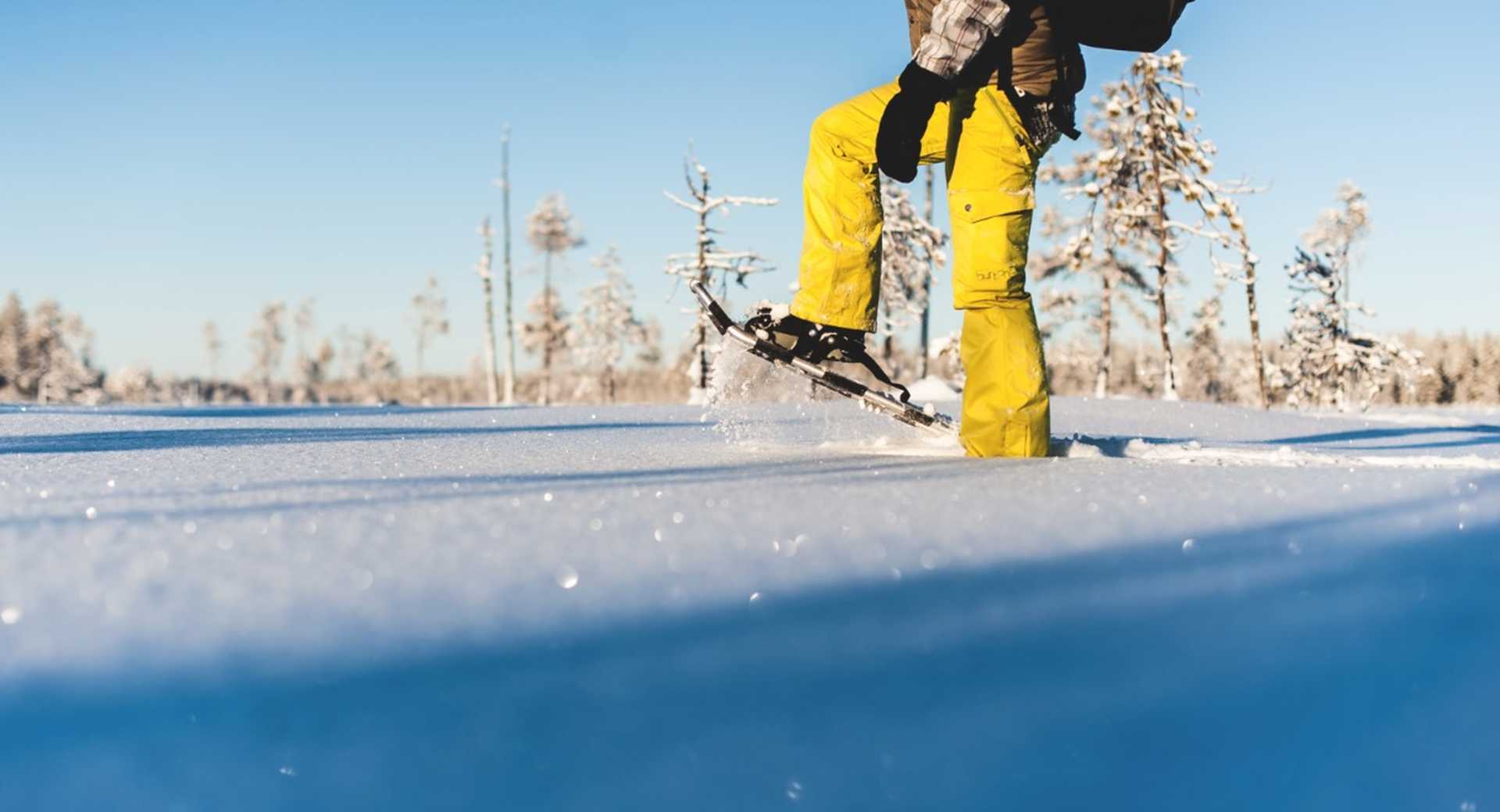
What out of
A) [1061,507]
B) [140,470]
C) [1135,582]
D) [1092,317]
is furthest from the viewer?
[1092,317]

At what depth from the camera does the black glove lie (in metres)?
2.75

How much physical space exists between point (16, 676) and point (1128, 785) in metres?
0.77

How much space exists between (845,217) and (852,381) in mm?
516

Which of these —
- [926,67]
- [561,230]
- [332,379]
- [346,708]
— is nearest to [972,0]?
[926,67]

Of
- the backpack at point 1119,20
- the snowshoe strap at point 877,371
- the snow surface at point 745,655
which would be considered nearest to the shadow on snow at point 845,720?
the snow surface at point 745,655

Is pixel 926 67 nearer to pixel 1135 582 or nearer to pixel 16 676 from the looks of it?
pixel 1135 582

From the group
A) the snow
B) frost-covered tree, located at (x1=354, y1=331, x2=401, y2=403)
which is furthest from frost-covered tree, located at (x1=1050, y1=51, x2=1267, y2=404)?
frost-covered tree, located at (x1=354, y1=331, x2=401, y2=403)

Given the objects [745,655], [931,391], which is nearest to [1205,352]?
[931,391]

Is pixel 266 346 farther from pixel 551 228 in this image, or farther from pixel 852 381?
pixel 852 381

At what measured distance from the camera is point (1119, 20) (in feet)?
9.32

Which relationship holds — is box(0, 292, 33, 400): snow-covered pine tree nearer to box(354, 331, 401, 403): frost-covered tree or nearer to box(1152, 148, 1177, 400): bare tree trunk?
box(354, 331, 401, 403): frost-covered tree

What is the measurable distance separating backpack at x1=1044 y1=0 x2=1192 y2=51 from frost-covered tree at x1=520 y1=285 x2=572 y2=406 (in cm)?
4447

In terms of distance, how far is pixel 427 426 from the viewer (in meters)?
3.97

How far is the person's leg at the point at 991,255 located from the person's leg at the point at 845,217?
144 mm
